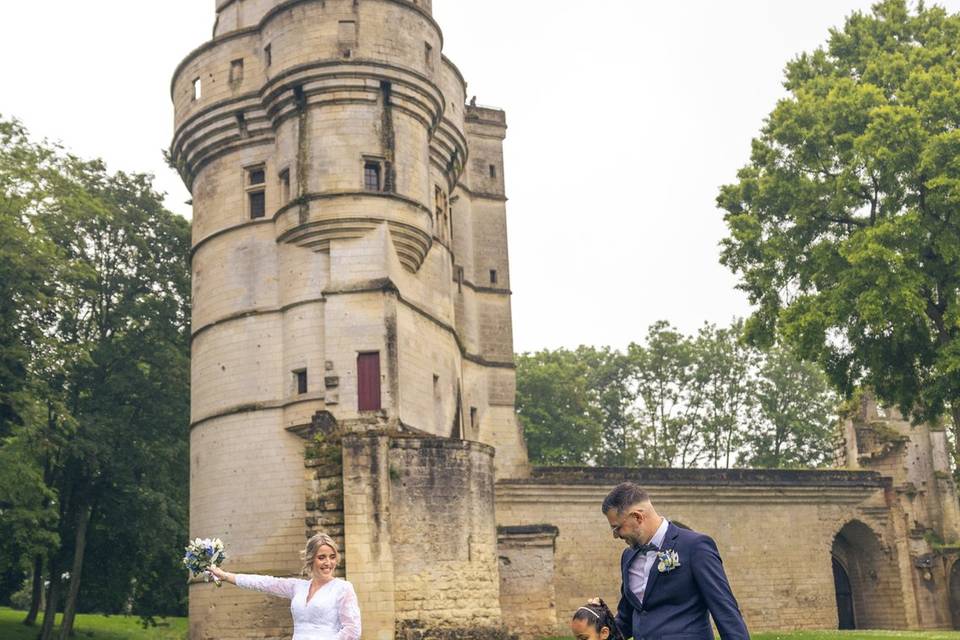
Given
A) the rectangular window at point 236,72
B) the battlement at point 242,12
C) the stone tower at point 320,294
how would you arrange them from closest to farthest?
1. the stone tower at point 320,294
2. the rectangular window at point 236,72
3. the battlement at point 242,12

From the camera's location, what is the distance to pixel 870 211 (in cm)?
2644

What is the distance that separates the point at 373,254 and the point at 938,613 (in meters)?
20.2

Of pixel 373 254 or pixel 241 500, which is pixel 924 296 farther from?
pixel 241 500

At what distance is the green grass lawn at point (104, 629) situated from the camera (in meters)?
36.2

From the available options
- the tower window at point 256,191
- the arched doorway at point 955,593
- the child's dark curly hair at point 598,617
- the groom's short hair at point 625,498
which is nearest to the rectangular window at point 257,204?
the tower window at point 256,191

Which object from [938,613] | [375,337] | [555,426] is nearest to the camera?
[375,337]

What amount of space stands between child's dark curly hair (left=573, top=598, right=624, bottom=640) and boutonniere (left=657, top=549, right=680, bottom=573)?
0.45 meters

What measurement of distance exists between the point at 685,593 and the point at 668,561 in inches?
7.4

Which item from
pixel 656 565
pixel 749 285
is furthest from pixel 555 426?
pixel 656 565

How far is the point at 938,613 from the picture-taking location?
34.7m

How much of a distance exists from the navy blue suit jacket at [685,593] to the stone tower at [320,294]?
701 inches

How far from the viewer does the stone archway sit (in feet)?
114

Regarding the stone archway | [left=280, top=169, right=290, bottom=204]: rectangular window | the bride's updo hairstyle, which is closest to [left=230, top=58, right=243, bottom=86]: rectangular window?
[left=280, top=169, right=290, bottom=204]: rectangular window

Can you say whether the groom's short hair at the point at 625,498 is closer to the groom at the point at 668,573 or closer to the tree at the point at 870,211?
the groom at the point at 668,573
